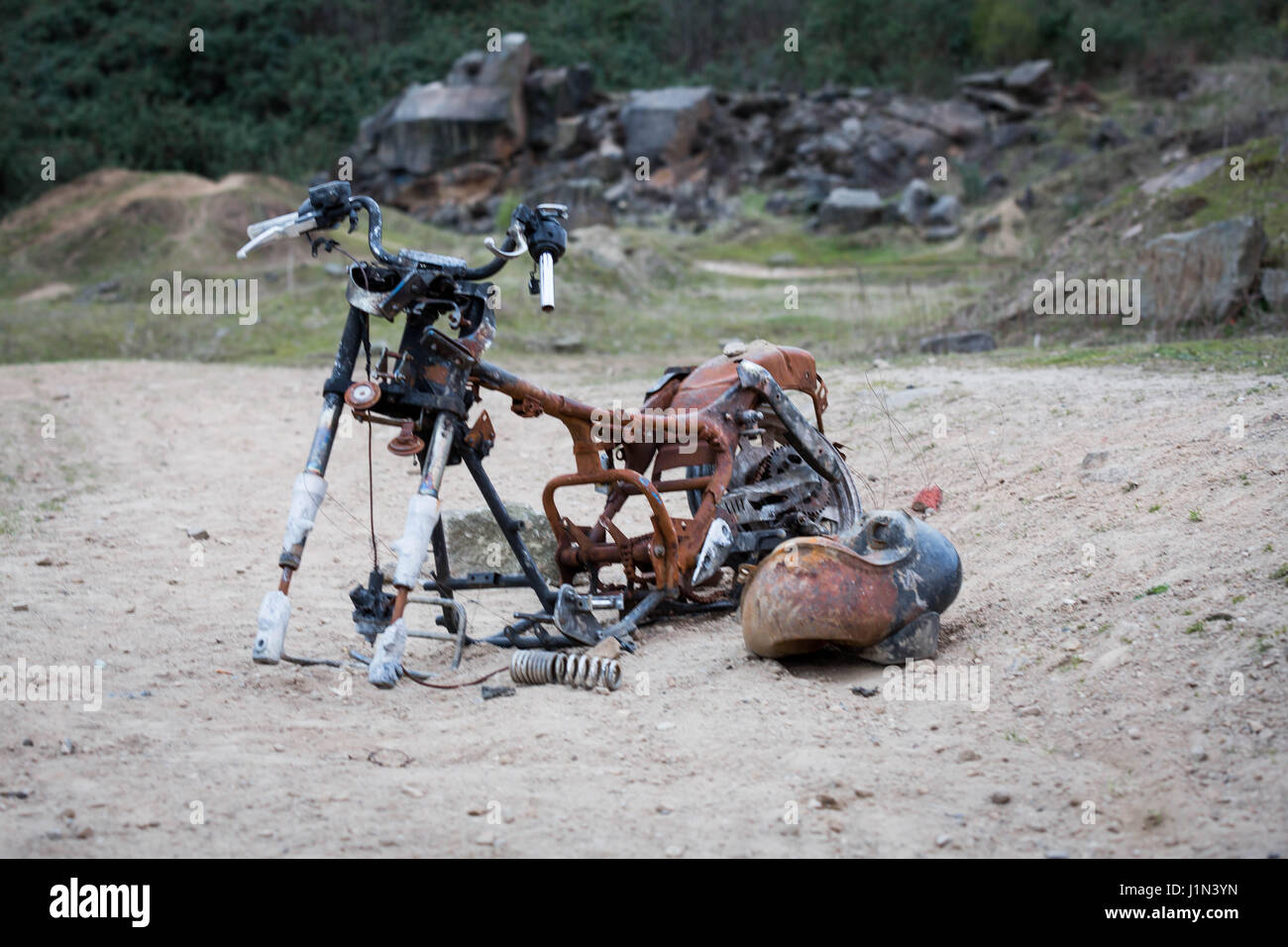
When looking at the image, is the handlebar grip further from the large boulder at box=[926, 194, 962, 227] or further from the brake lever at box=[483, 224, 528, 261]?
the large boulder at box=[926, 194, 962, 227]

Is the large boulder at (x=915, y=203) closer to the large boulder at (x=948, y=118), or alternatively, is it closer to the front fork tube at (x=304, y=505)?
the large boulder at (x=948, y=118)

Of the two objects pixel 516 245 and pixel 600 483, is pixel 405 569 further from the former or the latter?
pixel 516 245

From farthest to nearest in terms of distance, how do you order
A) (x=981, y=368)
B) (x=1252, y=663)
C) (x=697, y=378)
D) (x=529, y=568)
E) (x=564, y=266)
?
(x=564, y=266), (x=981, y=368), (x=697, y=378), (x=529, y=568), (x=1252, y=663)

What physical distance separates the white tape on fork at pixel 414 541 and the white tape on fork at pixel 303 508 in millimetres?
315

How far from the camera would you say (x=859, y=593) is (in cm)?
411

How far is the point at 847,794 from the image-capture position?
3160 mm

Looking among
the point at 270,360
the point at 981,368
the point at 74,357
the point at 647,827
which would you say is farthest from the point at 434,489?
the point at 74,357

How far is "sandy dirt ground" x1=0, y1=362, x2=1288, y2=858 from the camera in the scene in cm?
295

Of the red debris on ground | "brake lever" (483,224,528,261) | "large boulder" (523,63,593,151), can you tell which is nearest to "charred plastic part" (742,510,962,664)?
"brake lever" (483,224,528,261)

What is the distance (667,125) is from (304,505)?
30400 millimetres

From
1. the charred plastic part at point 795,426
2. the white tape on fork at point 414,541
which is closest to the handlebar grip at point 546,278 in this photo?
the white tape on fork at point 414,541

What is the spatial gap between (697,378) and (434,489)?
1699 mm

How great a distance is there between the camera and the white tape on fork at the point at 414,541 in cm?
394
